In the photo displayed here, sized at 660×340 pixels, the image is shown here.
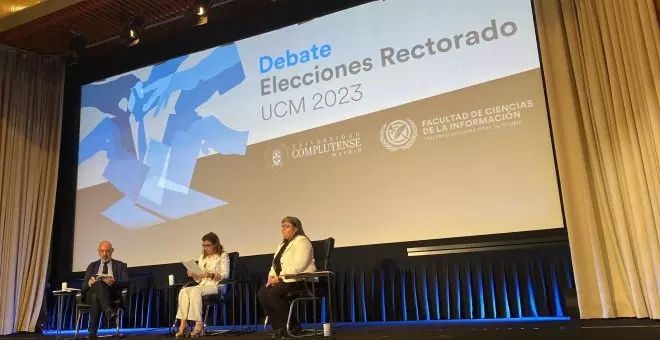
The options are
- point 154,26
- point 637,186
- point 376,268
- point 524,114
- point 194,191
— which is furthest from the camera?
point 154,26

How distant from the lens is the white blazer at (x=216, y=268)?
4625 millimetres

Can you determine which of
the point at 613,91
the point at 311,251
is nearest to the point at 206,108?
the point at 311,251

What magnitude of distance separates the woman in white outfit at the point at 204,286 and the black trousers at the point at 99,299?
608 millimetres

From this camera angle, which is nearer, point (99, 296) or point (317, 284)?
point (317, 284)

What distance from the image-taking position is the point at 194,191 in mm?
5742

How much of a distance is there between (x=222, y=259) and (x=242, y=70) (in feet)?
6.94

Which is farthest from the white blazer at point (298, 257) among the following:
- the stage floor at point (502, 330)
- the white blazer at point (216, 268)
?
the white blazer at point (216, 268)

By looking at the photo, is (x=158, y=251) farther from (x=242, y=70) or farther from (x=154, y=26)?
(x=154, y=26)

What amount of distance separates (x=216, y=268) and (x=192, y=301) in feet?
1.18

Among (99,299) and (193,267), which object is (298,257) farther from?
(99,299)

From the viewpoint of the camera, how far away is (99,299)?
464cm

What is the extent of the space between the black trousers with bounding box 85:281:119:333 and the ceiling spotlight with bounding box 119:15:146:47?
2548mm

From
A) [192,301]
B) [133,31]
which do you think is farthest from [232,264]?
[133,31]

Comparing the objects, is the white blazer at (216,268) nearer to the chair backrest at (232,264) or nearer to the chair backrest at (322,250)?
the chair backrest at (232,264)
